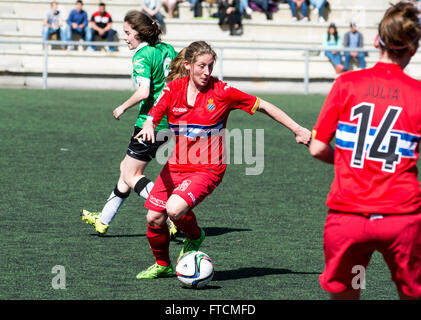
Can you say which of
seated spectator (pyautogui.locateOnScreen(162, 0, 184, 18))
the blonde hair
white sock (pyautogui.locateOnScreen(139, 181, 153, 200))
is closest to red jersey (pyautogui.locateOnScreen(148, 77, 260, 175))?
the blonde hair

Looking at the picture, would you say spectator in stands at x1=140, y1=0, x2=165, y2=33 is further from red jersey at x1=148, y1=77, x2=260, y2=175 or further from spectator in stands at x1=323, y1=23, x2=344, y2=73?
red jersey at x1=148, y1=77, x2=260, y2=175

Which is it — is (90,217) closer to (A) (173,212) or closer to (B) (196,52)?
(A) (173,212)

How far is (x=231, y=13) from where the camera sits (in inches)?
976

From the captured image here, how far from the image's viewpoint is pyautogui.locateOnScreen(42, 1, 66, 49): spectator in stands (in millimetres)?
23609

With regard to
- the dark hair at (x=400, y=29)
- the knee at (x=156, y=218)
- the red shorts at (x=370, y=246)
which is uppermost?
the dark hair at (x=400, y=29)

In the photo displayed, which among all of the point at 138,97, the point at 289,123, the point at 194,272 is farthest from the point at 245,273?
the point at 138,97

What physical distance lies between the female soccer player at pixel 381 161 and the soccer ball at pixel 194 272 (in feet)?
6.49

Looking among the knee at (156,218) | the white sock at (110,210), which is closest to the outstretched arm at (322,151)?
the knee at (156,218)

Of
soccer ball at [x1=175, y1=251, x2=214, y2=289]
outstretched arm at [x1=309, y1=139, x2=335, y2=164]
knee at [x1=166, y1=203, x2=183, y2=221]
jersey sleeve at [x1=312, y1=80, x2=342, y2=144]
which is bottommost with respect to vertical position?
soccer ball at [x1=175, y1=251, x2=214, y2=289]

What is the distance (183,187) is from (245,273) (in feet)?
2.98

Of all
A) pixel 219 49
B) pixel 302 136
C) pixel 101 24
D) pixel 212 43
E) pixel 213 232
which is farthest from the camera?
pixel 212 43

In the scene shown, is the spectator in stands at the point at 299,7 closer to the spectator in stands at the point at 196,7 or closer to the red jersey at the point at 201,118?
the spectator in stands at the point at 196,7

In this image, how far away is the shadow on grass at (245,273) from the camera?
631cm
